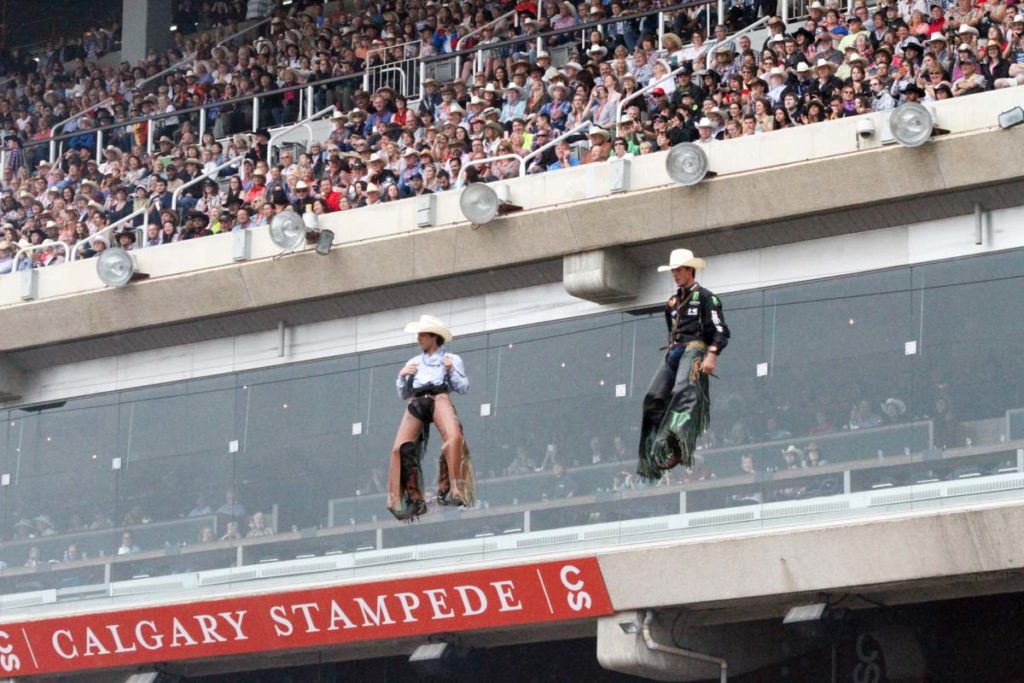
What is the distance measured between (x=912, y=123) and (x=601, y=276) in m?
3.74

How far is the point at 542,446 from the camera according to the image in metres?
23.0

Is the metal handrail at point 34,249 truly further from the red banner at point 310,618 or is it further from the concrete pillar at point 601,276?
the concrete pillar at point 601,276

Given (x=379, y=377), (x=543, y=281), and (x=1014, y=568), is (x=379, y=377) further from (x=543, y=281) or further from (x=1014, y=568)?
(x=1014, y=568)

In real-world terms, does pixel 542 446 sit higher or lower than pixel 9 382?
lower

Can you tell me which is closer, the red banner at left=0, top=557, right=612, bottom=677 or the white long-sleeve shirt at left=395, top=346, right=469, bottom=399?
the white long-sleeve shirt at left=395, top=346, right=469, bottom=399

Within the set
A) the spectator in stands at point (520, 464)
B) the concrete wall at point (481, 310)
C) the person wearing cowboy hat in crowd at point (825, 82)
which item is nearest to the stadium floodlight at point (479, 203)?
the concrete wall at point (481, 310)

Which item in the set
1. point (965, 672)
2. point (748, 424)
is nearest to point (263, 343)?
point (748, 424)

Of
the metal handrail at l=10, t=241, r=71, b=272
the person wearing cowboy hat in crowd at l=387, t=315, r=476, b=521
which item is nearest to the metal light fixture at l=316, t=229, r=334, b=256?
the metal handrail at l=10, t=241, r=71, b=272

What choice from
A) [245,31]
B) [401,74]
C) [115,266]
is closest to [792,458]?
[115,266]

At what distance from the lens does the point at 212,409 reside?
84.5 feet

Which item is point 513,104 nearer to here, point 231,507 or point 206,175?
point 206,175

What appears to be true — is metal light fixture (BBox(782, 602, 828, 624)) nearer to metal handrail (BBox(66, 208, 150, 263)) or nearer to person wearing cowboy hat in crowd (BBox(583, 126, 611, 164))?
person wearing cowboy hat in crowd (BBox(583, 126, 611, 164))

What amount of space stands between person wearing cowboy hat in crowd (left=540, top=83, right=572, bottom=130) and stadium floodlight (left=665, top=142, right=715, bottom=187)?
317 cm

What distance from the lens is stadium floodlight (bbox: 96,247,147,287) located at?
26406 mm
